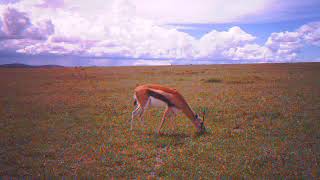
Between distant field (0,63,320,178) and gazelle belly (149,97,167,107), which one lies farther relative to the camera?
gazelle belly (149,97,167,107)

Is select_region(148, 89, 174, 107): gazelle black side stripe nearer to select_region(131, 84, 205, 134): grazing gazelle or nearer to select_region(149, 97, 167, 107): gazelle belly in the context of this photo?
select_region(131, 84, 205, 134): grazing gazelle

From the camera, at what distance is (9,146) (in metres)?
11.7

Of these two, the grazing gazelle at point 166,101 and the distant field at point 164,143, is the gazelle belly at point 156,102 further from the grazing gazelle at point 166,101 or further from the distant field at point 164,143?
the distant field at point 164,143

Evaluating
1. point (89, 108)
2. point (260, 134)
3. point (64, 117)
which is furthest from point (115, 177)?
point (89, 108)

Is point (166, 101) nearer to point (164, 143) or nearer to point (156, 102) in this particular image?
point (156, 102)

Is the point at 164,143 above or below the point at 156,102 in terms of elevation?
below

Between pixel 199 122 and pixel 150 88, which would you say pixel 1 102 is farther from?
pixel 199 122

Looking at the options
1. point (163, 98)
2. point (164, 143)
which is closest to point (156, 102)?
point (163, 98)

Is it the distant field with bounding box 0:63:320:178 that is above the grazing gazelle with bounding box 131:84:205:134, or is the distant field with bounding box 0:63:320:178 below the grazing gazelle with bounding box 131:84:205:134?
below

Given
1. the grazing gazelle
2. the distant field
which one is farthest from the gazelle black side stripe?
the distant field

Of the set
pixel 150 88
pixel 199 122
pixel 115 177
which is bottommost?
pixel 115 177

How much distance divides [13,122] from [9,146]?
5000mm

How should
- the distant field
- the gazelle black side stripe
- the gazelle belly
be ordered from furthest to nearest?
1. the gazelle belly
2. the gazelle black side stripe
3. the distant field

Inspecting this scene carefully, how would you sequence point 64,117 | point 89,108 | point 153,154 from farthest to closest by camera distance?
point 89,108 → point 64,117 → point 153,154
